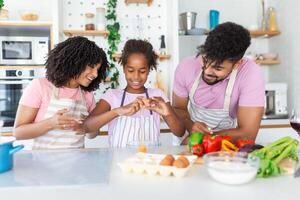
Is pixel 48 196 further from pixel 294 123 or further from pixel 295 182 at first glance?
pixel 294 123

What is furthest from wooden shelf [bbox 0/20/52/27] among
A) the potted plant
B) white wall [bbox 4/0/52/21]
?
white wall [bbox 4/0/52/21]

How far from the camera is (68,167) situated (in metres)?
0.91

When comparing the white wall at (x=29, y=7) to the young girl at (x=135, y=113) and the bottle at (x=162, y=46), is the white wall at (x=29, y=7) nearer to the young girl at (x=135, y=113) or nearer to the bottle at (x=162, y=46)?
the bottle at (x=162, y=46)

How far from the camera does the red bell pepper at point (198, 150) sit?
1.02 metres

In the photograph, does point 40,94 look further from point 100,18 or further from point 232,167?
point 100,18

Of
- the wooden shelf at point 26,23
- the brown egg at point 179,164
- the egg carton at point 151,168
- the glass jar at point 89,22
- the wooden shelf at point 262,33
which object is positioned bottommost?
the egg carton at point 151,168

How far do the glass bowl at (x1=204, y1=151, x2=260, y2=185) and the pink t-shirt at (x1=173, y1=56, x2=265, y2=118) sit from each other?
2.02 feet

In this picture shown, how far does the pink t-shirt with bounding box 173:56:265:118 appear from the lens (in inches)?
54.9

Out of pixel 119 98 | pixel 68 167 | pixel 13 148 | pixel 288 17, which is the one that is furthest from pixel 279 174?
pixel 288 17

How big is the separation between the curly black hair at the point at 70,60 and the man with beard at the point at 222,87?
17.6 inches

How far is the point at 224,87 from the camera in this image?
147 centimetres

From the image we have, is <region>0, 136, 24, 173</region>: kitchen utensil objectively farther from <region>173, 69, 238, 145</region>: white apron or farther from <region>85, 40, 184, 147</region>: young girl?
<region>173, 69, 238, 145</region>: white apron

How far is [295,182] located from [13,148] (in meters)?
0.74

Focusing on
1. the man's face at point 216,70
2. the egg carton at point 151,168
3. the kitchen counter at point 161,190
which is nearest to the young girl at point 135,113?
the man's face at point 216,70
